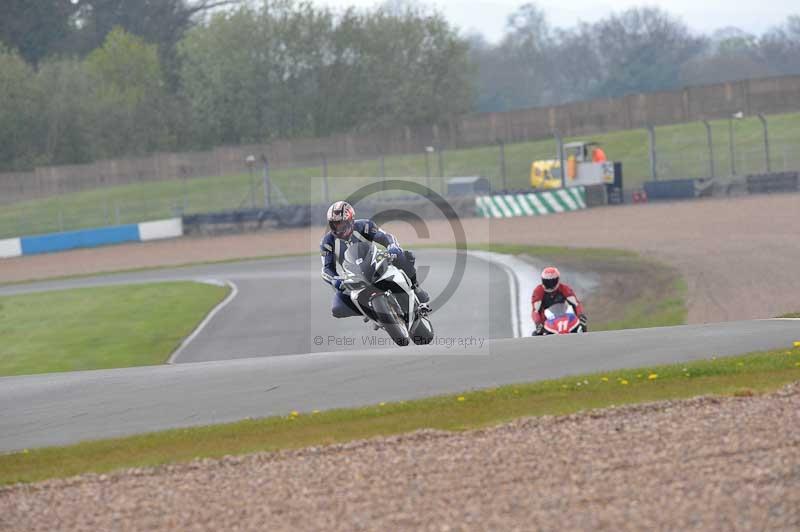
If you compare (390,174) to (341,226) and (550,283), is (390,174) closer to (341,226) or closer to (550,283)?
(550,283)

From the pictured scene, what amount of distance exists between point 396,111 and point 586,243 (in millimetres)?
44561

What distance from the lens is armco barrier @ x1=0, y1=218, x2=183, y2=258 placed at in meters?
43.1

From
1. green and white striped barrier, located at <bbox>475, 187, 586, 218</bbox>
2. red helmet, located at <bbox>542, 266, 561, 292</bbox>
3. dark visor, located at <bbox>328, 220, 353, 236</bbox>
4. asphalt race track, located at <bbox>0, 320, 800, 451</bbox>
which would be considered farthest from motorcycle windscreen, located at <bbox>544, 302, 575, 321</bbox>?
green and white striped barrier, located at <bbox>475, 187, 586, 218</bbox>

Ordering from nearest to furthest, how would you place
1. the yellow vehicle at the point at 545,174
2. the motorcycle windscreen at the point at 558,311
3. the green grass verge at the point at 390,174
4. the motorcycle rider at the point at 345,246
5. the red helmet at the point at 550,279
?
1. the motorcycle rider at the point at 345,246
2. the red helmet at the point at 550,279
3. the motorcycle windscreen at the point at 558,311
4. the green grass verge at the point at 390,174
5. the yellow vehicle at the point at 545,174

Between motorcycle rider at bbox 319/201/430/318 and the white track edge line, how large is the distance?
7.15 meters

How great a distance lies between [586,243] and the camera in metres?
29.6

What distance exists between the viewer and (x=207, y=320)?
21875 millimetres

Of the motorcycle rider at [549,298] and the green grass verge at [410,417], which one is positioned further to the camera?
the motorcycle rider at [549,298]

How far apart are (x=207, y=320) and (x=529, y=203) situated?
19858mm

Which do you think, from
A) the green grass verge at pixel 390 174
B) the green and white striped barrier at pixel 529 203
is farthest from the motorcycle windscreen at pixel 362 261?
the green grass verge at pixel 390 174

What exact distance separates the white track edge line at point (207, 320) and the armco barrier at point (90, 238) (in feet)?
50.7

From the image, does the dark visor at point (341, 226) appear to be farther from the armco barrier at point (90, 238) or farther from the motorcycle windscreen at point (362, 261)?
Result: the armco barrier at point (90, 238)

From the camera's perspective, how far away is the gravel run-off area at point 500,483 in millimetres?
5875

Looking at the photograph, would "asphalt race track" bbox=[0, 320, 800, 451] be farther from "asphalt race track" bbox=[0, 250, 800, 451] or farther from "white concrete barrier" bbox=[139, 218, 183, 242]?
"white concrete barrier" bbox=[139, 218, 183, 242]
